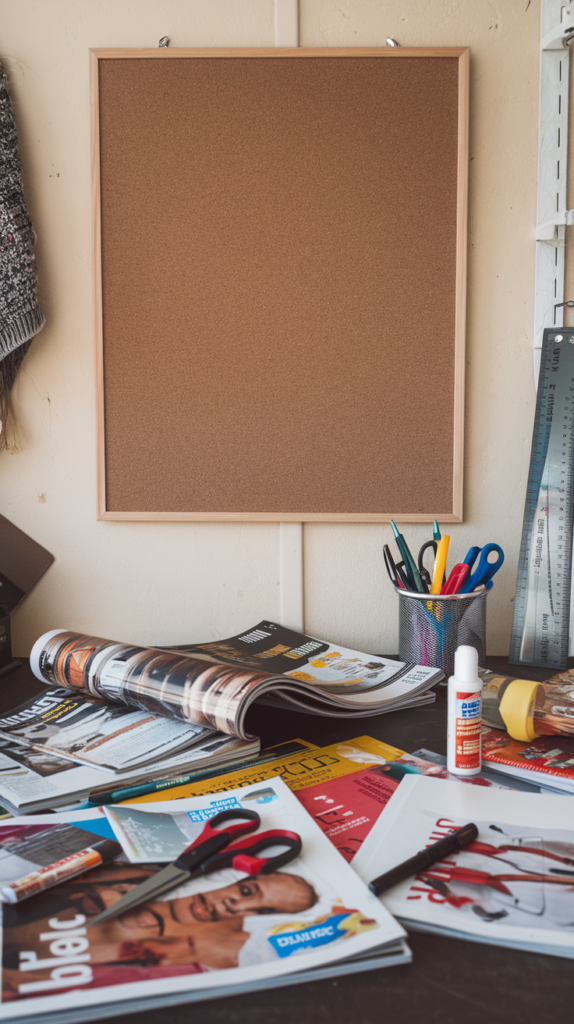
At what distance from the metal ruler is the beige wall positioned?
0.06m

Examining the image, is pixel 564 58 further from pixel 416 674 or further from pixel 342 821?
pixel 342 821

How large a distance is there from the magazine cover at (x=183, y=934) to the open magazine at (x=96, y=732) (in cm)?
17

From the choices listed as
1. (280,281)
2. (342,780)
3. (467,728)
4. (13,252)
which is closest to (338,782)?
(342,780)

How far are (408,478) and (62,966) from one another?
742mm

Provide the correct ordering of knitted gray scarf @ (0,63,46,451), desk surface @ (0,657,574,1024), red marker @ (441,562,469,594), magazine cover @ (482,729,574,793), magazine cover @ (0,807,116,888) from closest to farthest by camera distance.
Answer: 1. desk surface @ (0,657,574,1024)
2. magazine cover @ (0,807,116,888)
3. magazine cover @ (482,729,574,793)
4. red marker @ (441,562,469,594)
5. knitted gray scarf @ (0,63,46,451)

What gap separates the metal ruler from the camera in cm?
90

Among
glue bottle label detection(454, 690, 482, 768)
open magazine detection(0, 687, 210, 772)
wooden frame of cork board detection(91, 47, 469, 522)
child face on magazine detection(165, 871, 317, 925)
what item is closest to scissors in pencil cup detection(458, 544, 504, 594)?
wooden frame of cork board detection(91, 47, 469, 522)

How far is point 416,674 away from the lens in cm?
81

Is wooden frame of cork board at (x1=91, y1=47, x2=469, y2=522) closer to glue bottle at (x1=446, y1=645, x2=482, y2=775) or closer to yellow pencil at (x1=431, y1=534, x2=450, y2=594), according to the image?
yellow pencil at (x1=431, y1=534, x2=450, y2=594)

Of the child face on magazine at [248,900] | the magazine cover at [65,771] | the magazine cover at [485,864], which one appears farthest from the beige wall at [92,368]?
the child face on magazine at [248,900]

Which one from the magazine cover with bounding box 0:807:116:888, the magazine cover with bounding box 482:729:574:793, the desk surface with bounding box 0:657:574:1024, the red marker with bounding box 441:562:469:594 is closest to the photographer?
the desk surface with bounding box 0:657:574:1024

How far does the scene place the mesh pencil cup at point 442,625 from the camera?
826 millimetres

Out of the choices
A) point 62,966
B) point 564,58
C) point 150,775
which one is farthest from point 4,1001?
point 564,58

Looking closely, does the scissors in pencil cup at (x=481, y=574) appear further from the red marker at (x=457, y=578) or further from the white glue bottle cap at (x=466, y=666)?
the white glue bottle cap at (x=466, y=666)
